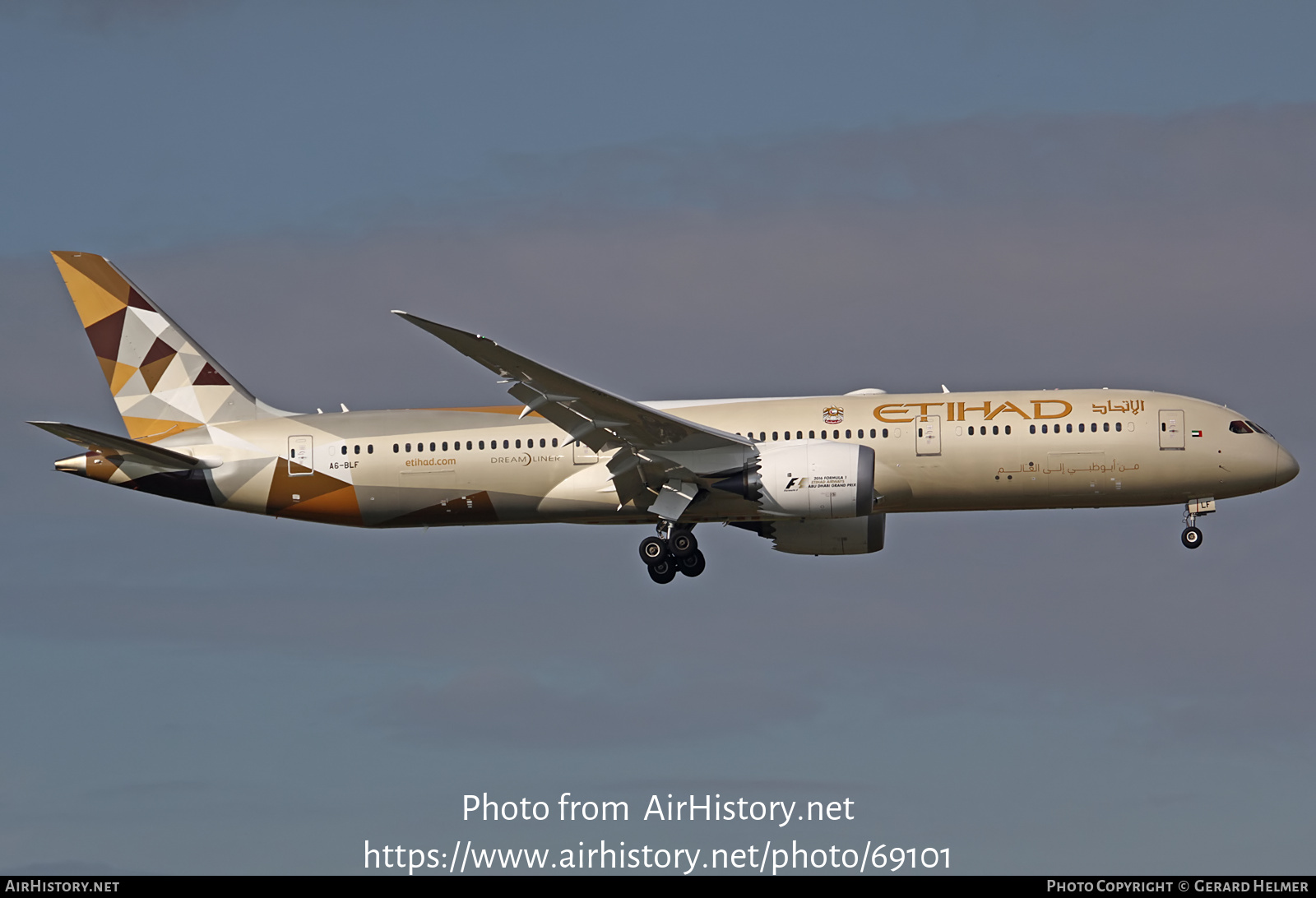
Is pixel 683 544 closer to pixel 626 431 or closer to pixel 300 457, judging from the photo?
pixel 626 431

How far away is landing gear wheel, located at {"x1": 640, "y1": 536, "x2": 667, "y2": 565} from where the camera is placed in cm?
4481

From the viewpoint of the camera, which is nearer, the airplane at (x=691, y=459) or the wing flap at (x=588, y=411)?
the wing flap at (x=588, y=411)

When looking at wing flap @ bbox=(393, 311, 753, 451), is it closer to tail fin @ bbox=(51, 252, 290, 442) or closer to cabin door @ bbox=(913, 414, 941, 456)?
cabin door @ bbox=(913, 414, 941, 456)

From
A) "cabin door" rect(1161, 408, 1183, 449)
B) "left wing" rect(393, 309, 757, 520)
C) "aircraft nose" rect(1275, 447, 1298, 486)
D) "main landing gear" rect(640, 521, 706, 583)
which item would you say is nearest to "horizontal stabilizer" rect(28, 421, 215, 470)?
"left wing" rect(393, 309, 757, 520)

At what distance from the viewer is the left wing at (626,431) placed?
38.8 meters

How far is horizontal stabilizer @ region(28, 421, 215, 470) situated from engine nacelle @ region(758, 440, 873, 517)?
15.7 m

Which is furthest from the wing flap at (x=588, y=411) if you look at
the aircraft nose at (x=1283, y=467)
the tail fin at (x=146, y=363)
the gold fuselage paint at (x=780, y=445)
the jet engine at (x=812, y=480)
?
the aircraft nose at (x=1283, y=467)

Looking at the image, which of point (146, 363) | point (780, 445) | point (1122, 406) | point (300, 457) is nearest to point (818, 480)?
point (780, 445)

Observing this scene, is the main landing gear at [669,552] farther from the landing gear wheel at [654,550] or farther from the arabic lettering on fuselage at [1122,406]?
the arabic lettering on fuselage at [1122,406]

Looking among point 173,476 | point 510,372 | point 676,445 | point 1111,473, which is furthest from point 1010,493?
point 173,476

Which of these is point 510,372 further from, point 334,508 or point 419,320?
point 334,508

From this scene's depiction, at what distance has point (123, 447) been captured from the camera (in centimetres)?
4356

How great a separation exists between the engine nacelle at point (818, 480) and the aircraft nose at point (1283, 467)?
35.7ft

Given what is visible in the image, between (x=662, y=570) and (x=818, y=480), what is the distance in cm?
603
